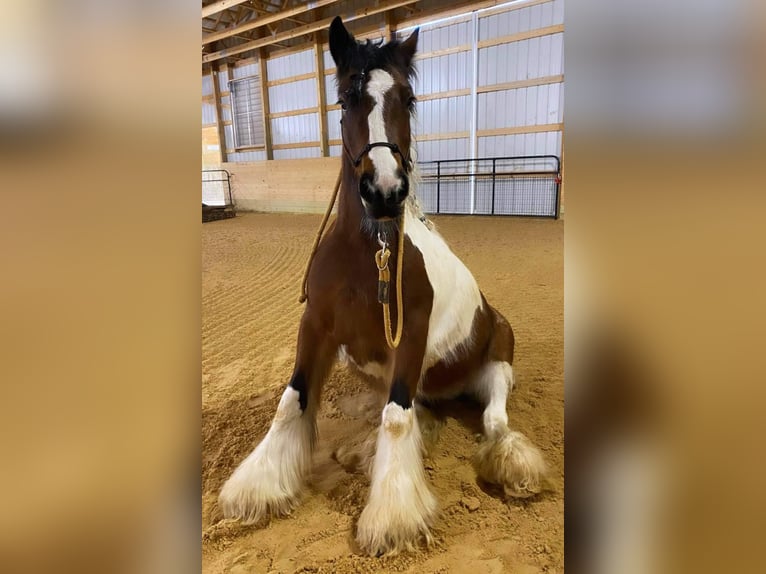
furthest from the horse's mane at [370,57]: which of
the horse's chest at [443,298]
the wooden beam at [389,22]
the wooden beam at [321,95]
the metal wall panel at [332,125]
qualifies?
the wooden beam at [321,95]

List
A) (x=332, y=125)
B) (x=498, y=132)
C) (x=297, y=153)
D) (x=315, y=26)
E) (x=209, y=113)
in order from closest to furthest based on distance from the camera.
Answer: (x=498, y=132) → (x=315, y=26) → (x=332, y=125) → (x=297, y=153) → (x=209, y=113)

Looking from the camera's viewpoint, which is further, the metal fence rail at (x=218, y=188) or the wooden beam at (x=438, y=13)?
the metal fence rail at (x=218, y=188)

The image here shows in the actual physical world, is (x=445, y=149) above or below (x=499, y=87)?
below

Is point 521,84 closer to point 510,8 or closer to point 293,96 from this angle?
point 510,8

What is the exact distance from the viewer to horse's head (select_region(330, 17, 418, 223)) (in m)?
1.09

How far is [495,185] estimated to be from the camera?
29.0ft

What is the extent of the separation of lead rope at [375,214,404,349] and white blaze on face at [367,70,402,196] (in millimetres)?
169

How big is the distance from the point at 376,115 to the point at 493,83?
828 cm

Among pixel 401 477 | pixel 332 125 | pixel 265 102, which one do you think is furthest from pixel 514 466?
pixel 265 102

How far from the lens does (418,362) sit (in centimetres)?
135

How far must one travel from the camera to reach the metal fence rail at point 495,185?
328 inches

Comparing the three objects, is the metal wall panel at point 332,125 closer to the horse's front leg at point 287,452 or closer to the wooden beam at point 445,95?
the wooden beam at point 445,95
